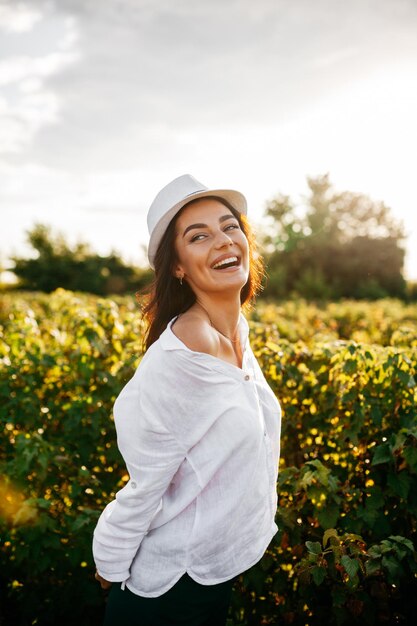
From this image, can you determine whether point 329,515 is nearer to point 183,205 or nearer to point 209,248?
point 209,248

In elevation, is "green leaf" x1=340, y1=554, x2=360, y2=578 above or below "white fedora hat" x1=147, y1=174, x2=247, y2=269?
below

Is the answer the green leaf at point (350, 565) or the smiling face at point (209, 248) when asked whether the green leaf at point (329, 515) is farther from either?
the smiling face at point (209, 248)

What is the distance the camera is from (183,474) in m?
1.85

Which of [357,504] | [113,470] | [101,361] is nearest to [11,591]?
[113,470]

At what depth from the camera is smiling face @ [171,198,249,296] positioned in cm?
200

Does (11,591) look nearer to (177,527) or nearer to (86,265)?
(177,527)

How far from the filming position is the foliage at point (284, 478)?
2.69 metres

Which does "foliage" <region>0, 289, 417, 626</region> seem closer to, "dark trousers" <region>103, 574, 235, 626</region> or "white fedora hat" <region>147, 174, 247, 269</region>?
"dark trousers" <region>103, 574, 235, 626</region>

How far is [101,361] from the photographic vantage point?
3.80m

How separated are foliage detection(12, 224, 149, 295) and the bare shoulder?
1087 inches

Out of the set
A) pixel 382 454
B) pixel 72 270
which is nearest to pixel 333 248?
pixel 72 270

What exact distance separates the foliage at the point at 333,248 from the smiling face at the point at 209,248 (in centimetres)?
2375

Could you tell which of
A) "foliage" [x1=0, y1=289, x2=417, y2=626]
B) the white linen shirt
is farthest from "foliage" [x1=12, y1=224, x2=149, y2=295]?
the white linen shirt

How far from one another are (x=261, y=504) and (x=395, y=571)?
86 centimetres
